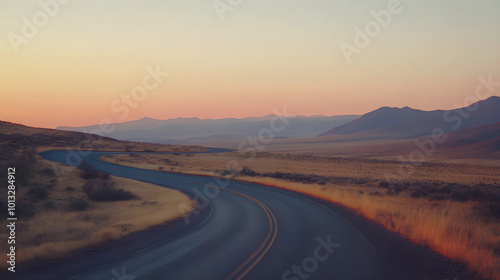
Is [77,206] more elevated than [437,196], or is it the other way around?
[77,206]

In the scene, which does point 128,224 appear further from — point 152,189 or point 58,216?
point 152,189

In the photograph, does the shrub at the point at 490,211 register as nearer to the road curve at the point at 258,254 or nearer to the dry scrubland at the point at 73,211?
the road curve at the point at 258,254

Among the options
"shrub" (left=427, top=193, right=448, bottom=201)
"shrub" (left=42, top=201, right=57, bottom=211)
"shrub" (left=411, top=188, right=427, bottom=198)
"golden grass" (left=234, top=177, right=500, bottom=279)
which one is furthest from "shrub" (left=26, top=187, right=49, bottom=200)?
"shrub" (left=427, top=193, right=448, bottom=201)

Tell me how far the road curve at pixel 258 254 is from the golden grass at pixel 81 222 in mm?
637

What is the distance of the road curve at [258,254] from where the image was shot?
9.12 meters

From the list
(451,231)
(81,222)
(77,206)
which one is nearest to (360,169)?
(451,231)

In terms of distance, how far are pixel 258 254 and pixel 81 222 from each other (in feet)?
30.6

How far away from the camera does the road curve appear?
9.12 meters

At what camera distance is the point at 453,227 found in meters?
12.7

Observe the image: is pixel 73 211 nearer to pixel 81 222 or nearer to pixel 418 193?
pixel 81 222

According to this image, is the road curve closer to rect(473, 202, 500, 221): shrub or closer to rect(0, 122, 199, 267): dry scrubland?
rect(0, 122, 199, 267): dry scrubland

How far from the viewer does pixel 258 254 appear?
10898mm

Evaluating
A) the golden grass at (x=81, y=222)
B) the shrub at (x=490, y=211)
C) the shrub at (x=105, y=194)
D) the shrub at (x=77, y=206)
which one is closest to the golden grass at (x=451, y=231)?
the shrub at (x=490, y=211)

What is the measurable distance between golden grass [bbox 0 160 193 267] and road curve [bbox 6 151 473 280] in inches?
25.1
